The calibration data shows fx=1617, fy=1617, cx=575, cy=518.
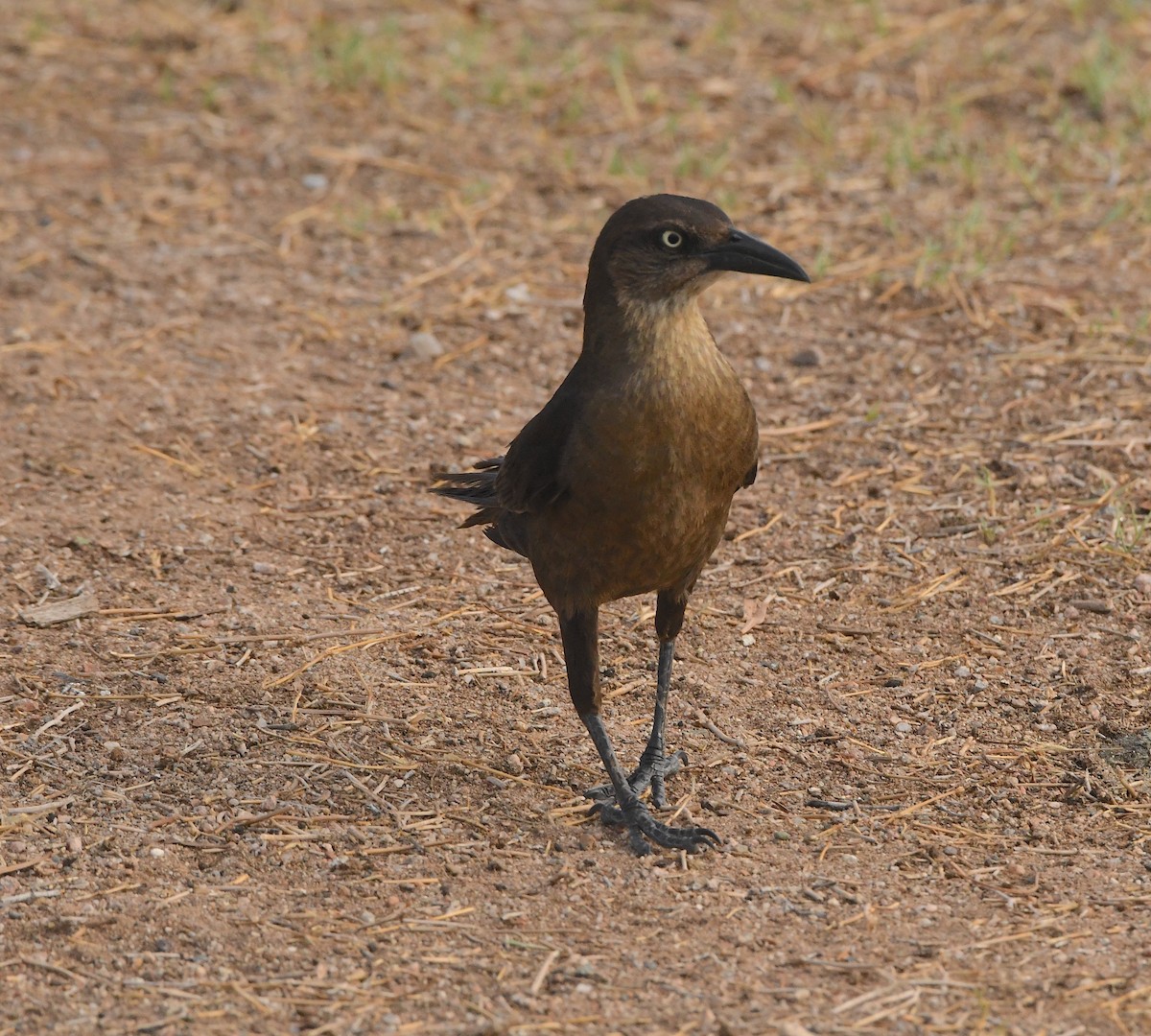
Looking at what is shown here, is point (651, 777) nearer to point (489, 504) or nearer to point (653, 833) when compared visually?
point (653, 833)

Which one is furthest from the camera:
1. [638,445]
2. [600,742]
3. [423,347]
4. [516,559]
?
[423,347]

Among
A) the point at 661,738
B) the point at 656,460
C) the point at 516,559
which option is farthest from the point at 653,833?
the point at 516,559

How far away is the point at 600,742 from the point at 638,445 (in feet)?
3.01

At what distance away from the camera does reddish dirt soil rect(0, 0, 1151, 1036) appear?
4.00 m

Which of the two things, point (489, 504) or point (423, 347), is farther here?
point (423, 347)

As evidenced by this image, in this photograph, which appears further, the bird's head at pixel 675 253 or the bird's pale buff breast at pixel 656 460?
the bird's head at pixel 675 253

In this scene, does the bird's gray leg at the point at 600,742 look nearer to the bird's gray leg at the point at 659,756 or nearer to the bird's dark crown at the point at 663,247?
the bird's gray leg at the point at 659,756

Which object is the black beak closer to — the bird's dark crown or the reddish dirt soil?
the bird's dark crown

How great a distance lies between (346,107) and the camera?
9.58m

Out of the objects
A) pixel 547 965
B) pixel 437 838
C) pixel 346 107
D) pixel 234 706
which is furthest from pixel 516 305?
pixel 547 965

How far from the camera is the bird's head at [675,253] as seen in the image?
4.56m

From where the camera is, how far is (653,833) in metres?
4.54

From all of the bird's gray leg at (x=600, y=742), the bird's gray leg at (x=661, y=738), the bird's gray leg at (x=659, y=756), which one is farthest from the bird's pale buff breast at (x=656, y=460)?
the bird's gray leg at (x=659, y=756)

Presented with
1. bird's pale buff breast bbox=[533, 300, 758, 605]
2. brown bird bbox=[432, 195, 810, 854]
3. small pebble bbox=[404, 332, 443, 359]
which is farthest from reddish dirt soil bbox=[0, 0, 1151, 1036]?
bird's pale buff breast bbox=[533, 300, 758, 605]
